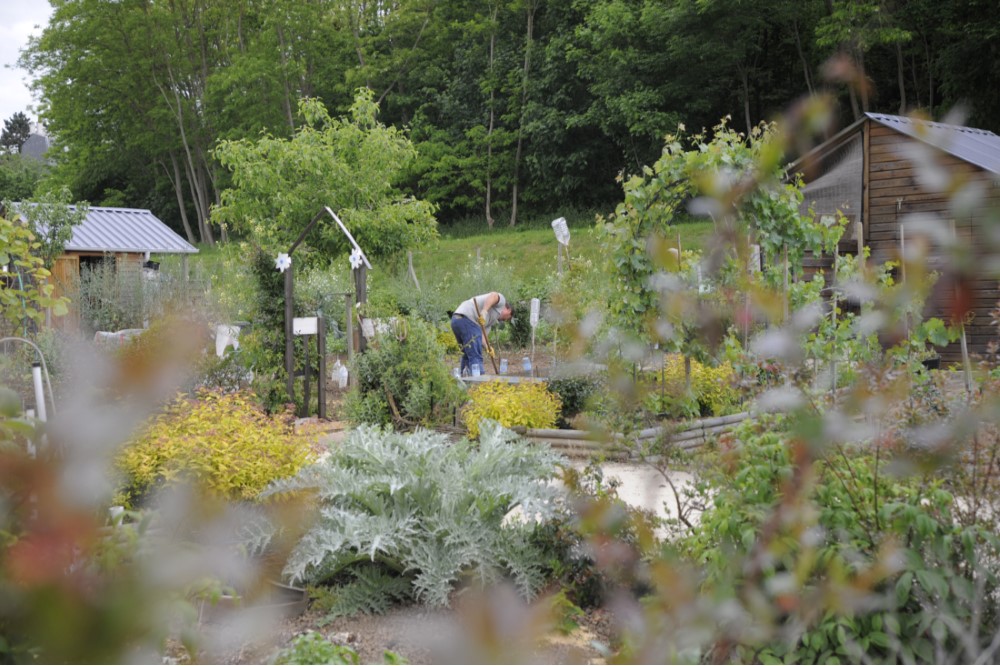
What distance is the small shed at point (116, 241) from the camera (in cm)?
1812

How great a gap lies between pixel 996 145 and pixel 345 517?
1230 centimetres

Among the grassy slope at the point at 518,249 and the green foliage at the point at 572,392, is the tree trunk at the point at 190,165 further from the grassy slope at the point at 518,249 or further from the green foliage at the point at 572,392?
the green foliage at the point at 572,392

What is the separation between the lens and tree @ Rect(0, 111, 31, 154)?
60.7 metres

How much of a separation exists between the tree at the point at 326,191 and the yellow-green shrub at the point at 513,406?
7416 millimetres

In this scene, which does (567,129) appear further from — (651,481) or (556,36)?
(651,481)

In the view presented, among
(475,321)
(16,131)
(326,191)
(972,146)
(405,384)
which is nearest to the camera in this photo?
(405,384)

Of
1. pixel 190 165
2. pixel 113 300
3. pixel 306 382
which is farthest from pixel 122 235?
pixel 190 165

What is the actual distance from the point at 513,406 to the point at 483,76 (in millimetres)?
24414

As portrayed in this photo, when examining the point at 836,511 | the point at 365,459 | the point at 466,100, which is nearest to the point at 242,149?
the point at 365,459

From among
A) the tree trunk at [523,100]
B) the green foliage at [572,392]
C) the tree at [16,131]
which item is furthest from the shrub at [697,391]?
the tree at [16,131]

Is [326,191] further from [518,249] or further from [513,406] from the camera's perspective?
[518,249]

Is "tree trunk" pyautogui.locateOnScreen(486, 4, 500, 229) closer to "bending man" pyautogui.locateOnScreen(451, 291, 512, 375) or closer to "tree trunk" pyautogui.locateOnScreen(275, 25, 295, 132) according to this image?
"tree trunk" pyautogui.locateOnScreen(275, 25, 295, 132)

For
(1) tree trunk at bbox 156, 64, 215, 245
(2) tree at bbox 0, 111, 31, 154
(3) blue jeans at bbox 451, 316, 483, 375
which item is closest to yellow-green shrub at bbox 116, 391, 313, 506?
(3) blue jeans at bbox 451, 316, 483, 375

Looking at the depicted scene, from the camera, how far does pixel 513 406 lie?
23.7ft
